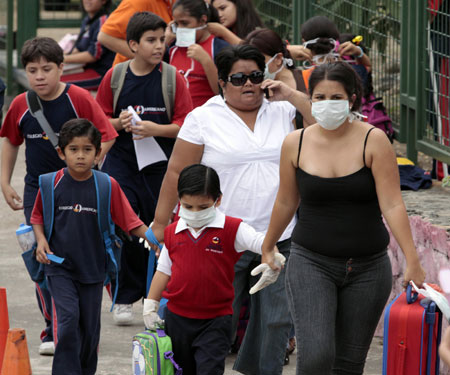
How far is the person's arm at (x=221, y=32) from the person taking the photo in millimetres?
8008

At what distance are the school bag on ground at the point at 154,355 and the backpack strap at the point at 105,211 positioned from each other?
101 cm

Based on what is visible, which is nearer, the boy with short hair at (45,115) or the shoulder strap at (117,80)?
the boy with short hair at (45,115)

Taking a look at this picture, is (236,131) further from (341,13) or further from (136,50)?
(341,13)

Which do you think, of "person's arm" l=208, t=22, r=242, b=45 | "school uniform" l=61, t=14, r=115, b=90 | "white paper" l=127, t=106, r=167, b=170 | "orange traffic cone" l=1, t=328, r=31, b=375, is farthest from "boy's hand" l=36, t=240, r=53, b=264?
"school uniform" l=61, t=14, r=115, b=90

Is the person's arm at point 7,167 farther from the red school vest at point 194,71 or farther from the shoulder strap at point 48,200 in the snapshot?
the red school vest at point 194,71

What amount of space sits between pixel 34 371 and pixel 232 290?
1607 mm

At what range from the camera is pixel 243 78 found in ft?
18.6

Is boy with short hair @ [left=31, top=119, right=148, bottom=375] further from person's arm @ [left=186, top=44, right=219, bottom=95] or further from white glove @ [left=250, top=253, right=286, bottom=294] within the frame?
person's arm @ [left=186, top=44, right=219, bottom=95]

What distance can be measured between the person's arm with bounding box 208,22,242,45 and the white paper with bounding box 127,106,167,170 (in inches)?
47.1

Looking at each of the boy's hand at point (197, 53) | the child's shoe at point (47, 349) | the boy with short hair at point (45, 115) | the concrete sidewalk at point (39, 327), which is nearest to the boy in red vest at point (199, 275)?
the concrete sidewalk at point (39, 327)

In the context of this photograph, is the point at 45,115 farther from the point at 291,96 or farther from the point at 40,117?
the point at 291,96

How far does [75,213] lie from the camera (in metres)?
5.92

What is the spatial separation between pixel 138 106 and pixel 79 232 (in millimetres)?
1455

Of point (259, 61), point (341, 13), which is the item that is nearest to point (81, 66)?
point (341, 13)
